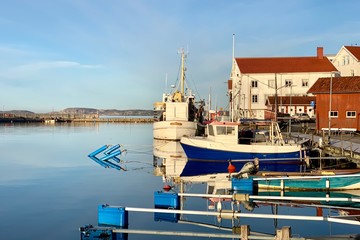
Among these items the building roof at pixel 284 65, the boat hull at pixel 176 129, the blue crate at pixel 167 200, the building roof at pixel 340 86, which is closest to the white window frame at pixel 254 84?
the building roof at pixel 284 65

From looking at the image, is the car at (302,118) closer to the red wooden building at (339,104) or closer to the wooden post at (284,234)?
the red wooden building at (339,104)

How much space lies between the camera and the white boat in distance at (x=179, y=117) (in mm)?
50594

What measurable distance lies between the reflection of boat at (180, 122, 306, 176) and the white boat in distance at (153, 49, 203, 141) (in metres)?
18.0

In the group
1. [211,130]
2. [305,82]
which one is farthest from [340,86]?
[305,82]

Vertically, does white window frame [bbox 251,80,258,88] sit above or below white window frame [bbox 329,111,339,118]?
above

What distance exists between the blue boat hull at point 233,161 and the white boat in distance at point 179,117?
18.7 metres

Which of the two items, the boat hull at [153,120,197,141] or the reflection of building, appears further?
the reflection of building

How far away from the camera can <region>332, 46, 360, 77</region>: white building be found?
64.6m

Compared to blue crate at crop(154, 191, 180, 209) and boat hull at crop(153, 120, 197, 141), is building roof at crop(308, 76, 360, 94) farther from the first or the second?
blue crate at crop(154, 191, 180, 209)

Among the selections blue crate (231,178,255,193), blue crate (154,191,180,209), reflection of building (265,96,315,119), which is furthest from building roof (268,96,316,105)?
blue crate (154,191,180,209)

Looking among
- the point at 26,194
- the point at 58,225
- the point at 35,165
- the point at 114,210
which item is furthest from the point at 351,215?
the point at 35,165

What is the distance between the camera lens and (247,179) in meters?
19.8

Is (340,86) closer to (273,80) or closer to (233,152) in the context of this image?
(233,152)

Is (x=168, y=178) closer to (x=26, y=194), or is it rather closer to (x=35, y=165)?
(x=26, y=194)
